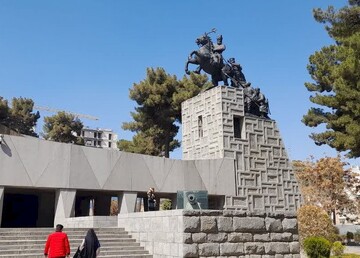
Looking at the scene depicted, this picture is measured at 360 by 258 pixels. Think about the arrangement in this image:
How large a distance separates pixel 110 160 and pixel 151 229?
33.9 ft

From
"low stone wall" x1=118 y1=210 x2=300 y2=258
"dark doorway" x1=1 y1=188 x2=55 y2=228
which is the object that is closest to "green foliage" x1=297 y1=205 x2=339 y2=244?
"low stone wall" x1=118 y1=210 x2=300 y2=258

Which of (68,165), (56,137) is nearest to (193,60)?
(68,165)

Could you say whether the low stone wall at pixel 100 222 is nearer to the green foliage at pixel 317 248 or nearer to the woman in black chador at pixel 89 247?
the woman in black chador at pixel 89 247

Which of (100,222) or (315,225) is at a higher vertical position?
(100,222)

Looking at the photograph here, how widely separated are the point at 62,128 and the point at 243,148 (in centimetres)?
2781

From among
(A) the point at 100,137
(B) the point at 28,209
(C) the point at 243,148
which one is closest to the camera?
(B) the point at 28,209

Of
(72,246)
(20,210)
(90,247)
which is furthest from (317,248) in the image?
(20,210)

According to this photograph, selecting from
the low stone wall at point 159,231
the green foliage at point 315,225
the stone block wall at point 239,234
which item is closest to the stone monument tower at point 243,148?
the green foliage at point 315,225

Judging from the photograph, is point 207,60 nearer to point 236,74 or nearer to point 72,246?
A: point 236,74

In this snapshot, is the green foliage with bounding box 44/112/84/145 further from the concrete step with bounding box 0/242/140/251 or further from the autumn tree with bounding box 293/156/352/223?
the concrete step with bounding box 0/242/140/251

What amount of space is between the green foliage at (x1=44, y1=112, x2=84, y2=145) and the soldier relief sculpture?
23.8 meters

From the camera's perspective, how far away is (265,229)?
10656 mm

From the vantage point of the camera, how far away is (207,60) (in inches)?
1056

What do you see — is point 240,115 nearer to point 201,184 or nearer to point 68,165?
point 201,184
